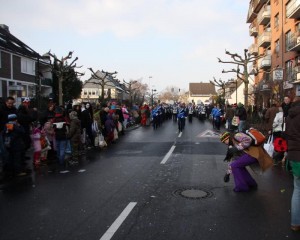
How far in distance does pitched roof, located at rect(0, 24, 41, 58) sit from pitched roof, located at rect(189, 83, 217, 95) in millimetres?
93871

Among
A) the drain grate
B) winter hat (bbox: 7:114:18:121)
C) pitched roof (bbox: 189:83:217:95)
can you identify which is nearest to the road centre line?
the drain grate

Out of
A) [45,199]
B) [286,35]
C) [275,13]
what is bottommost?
[45,199]

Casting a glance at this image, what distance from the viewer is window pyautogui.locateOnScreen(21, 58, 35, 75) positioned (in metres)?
35.5

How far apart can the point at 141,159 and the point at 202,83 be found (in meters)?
124

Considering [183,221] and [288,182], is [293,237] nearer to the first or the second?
[183,221]

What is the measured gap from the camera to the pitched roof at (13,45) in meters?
31.1

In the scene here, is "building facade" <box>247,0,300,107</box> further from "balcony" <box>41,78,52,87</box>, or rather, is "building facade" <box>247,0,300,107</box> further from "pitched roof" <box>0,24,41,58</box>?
"balcony" <box>41,78,52,87</box>

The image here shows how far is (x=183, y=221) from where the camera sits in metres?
5.37

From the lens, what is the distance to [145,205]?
6.23 m

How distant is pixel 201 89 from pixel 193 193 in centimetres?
12410

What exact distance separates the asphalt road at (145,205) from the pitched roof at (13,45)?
24.6 m

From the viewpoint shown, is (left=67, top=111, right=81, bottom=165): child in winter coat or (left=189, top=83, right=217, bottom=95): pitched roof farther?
(left=189, top=83, right=217, bottom=95): pitched roof

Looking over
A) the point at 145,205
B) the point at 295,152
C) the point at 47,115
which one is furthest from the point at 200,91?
the point at 295,152

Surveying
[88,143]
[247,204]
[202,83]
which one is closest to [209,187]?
[247,204]
